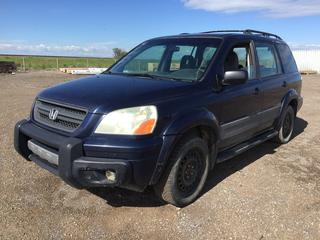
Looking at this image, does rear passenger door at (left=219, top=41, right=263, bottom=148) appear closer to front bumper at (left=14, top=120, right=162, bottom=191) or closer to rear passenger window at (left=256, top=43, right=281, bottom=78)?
rear passenger window at (left=256, top=43, right=281, bottom=78)

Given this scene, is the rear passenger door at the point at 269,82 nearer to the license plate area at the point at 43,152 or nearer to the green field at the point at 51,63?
the license plate area at the point at 43,152

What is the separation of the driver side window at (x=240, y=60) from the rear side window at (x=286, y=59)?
1.32 metres

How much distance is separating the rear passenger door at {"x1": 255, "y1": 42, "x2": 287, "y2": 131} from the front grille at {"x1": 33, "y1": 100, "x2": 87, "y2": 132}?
9.80 ft

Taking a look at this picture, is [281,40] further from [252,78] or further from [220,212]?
[220,212]

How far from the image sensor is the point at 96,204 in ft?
14.3

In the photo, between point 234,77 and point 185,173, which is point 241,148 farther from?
point 185,173

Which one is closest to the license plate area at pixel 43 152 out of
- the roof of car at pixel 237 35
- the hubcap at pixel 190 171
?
the hubcap at pixel 190 171

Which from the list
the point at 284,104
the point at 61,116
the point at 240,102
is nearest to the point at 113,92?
the point at 61,116

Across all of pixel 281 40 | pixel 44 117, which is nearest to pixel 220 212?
pixel 44 117

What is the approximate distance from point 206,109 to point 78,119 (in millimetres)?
1474

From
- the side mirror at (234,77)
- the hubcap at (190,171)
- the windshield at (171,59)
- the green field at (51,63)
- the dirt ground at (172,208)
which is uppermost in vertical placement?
the windshield at (171,59)

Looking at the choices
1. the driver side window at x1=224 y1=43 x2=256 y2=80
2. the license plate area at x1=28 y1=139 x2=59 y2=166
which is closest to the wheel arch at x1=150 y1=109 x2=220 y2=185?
the driver side window at x1=224 y1=43 x2=256 y2=80

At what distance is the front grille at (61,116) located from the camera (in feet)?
12.5

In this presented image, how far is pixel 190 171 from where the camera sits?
441 centimetres
